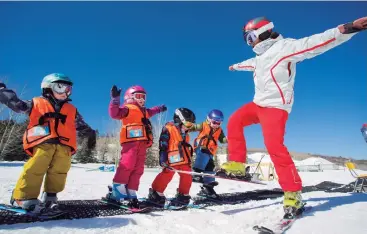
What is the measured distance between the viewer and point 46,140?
332 centimetres

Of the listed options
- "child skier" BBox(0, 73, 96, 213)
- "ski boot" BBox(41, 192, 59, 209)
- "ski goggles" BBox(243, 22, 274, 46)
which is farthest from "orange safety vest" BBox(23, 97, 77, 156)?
"ski goggles" BBox(243, 22, 274, 46)

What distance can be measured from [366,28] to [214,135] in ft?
13.4

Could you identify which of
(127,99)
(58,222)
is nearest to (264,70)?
(127,99)

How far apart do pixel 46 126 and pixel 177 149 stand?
2.47 meters

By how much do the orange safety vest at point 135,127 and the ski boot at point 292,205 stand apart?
8.14ft

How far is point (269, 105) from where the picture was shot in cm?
358

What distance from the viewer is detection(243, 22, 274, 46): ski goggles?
12.5 ft

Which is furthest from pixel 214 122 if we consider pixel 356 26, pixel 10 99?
pixel 10 99

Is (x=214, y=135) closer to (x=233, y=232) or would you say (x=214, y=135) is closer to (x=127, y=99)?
(x=127, y=99)

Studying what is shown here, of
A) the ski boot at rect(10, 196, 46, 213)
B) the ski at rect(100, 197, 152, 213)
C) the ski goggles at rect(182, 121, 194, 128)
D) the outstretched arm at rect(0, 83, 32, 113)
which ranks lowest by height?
the ski at rect(100, 197, 152, 213)

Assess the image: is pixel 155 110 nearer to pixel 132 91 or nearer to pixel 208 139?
pixel 132 91

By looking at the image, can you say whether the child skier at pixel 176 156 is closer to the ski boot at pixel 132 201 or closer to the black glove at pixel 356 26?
the ski boot at pixel 132 201

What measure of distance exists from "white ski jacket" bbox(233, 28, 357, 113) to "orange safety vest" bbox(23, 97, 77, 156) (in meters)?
2.54

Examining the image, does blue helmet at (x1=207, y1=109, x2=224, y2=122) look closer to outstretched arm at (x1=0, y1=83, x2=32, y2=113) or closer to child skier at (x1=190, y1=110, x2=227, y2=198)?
child skier at (x1=190, y1=110, x2=227, y2=198)
